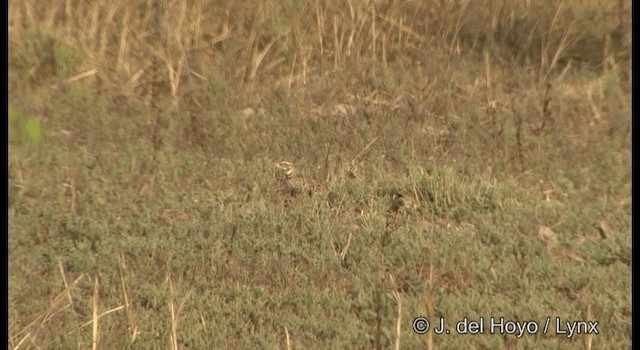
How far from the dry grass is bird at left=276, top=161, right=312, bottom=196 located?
36 mm

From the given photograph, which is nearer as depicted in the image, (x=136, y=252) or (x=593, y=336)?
(x=593, y=336)

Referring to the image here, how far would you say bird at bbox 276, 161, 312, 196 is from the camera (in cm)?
371

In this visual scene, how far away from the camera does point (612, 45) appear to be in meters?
4.71

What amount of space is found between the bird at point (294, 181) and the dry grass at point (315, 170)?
0.12 ft

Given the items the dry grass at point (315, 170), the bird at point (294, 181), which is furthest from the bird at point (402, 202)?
the bird at point (294, 181)

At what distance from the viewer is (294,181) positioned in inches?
148

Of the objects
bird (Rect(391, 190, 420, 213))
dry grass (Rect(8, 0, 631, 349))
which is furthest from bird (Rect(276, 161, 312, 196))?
bird (Rect(391, 190, 420, 213))

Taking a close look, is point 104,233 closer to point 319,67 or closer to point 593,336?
point 319,67

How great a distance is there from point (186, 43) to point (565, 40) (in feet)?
5.98

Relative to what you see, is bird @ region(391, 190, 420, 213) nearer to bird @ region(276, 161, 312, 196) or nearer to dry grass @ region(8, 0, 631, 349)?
dry grass @ region(8, 0, 631, 349)

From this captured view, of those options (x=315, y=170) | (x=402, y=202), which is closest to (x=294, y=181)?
(x=315, y=170)

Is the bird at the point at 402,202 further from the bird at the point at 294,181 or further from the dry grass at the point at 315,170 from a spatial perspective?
the bird at the point at 294,181
